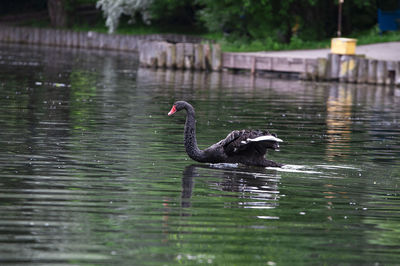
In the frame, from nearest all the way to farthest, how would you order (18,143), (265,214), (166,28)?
(265,214) → (18,143) → (166,28)

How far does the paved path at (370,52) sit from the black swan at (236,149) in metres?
27.0

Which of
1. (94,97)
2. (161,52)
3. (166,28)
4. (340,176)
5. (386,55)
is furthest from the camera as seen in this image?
(166,28)

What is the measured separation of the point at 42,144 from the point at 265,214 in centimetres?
623

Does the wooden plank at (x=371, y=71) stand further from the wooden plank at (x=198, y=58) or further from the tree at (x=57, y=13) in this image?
the tree at (x=57, y=13)

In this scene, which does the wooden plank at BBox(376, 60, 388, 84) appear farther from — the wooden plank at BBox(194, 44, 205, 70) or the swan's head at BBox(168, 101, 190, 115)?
the swan's head at BBox(168, 101, 190, 115)

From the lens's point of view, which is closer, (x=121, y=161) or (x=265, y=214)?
(x=265, y=214)

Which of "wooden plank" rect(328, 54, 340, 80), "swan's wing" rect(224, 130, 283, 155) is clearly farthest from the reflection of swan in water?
"wooden plank" rect(328, 54, 340, 80)

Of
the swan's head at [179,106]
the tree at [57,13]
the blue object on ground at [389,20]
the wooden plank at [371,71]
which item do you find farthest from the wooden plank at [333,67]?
the tree at [57,13]

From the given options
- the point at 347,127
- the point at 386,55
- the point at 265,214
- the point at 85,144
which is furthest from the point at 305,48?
the point at 265,214

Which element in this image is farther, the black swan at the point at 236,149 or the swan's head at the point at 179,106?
the swan's head at the point at 179,106

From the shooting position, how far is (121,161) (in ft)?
44.7

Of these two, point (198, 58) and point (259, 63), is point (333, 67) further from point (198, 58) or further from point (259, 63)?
point (198, 58)

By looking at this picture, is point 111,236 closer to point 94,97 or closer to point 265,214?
point 265,214

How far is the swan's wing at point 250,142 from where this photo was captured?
13.1 metres
